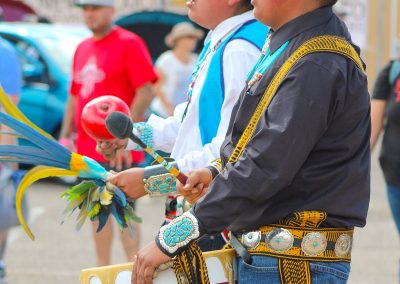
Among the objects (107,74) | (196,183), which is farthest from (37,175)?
(107,74)

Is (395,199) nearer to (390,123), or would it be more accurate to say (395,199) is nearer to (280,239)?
(390,123)

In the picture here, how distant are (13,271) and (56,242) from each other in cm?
114

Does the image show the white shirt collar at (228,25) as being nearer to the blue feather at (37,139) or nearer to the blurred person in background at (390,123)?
the blue feather at (37,139)

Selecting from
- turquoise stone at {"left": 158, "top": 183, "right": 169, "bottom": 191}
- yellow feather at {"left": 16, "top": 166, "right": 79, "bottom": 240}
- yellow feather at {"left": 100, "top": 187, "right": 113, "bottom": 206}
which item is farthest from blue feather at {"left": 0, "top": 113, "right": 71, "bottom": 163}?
turquoise stone at {"left": 158, "top": 183, "right": 169, "bottom": 191}

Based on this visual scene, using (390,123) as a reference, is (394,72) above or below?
above

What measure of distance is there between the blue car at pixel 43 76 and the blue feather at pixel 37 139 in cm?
820

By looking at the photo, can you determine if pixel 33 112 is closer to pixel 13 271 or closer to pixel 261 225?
pixel 13 271

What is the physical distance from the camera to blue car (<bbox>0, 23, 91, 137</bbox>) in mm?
11836

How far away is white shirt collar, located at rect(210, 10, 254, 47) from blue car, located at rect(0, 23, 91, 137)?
780 cm

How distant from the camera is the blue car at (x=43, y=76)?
11836 millimetres

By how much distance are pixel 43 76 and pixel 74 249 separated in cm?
404

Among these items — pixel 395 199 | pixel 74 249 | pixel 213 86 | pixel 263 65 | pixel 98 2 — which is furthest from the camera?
pixel 74 249

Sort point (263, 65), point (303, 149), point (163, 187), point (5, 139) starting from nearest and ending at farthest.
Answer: point (303, 149), point (263, 65), point (163, 187), point (5, 139)

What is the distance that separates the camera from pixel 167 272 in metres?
3.21
